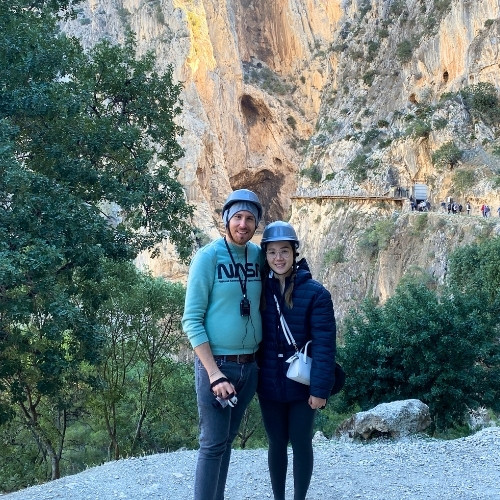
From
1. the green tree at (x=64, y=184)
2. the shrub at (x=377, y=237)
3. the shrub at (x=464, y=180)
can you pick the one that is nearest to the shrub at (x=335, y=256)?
the shrub at (x=377, y=237)

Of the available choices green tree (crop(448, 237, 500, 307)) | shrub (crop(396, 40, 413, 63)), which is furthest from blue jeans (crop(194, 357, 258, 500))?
shrub (crop(396, 40, 413, 63))

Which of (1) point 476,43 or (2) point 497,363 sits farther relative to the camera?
(1) point 476,43

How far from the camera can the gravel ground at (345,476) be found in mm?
4961

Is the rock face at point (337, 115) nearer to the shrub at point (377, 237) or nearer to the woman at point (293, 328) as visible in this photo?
the shrub at point (377, 237)

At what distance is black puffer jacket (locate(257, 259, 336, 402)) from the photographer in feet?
11.9

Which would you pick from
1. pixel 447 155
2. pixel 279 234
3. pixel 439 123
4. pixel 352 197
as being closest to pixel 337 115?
pixel 352 197

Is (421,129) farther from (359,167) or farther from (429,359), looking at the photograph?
(429,359)

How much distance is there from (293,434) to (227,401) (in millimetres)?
622

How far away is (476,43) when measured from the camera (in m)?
32.3

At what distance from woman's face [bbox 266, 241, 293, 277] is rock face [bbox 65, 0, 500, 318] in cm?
1240

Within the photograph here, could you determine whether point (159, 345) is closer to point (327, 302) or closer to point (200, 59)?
point (327, 302)

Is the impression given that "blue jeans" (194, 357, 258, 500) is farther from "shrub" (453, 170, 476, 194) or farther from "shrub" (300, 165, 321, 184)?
"shrub" (300, 165, 321, 184)

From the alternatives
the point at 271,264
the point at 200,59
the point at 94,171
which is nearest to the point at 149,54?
the point at 94,171

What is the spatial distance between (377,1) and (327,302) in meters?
46.5
